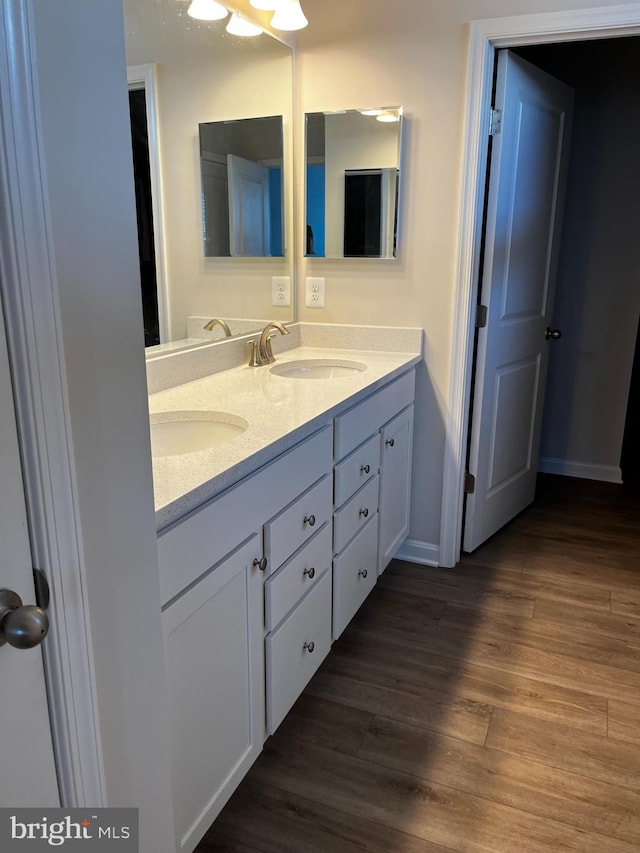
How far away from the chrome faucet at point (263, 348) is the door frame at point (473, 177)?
70 centimetres

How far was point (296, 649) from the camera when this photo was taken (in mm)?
1604

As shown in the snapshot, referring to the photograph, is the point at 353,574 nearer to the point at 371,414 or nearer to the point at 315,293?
the point at 371,414

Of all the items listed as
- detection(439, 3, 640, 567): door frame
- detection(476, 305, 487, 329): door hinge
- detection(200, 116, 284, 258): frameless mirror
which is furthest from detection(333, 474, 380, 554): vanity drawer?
detection(200, 116, 284, 258): frameless mirror

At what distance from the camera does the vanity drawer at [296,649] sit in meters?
1.48

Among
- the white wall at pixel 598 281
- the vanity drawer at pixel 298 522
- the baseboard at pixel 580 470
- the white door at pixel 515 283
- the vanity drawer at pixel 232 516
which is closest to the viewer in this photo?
the vanity drawer at pixel 232 516

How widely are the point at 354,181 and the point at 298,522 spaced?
1448 mm

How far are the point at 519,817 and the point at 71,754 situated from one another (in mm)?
1162

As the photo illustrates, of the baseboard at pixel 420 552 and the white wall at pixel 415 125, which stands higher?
the white wall at pixel 415 125

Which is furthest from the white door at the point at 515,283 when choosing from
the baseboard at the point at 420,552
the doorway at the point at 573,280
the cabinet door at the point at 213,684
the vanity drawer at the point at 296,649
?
the cabinet door at the point at 213,684

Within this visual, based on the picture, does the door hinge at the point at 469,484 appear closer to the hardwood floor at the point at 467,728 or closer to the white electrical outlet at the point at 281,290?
the hardwood floor at the point at 467,728

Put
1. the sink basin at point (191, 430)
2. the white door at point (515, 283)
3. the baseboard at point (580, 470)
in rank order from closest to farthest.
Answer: the sink basin at point (191, 430), the white door at point (515, 283), the baseboard at point (580, 470)

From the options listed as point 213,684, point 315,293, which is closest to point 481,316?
point 315,293

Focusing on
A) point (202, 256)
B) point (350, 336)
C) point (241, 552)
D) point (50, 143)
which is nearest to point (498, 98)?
point (350, 336)

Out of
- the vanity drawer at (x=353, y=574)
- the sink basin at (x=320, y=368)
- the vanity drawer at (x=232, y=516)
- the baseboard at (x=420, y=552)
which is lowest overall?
the baseboard at (x=420, y=552)
